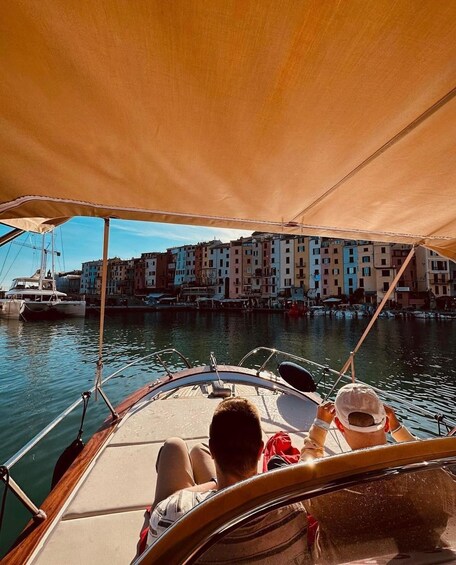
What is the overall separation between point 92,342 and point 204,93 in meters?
23.5

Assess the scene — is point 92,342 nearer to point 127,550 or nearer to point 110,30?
point 127,550

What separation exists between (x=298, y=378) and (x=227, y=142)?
392cm

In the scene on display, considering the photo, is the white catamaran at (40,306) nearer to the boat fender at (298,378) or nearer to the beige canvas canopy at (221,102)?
the boat fender at (298,378)

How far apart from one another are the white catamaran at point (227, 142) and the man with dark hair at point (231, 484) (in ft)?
0.15

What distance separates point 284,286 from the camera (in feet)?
193

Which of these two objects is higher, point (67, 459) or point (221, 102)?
point (221, 102)

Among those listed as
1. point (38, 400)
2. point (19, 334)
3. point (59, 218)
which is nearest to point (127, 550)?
point (59, 218)

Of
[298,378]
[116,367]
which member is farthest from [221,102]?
[116,367]

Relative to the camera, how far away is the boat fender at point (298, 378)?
14.6ft

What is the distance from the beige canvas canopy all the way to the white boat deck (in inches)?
92.8

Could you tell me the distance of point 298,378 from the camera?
4.57 m

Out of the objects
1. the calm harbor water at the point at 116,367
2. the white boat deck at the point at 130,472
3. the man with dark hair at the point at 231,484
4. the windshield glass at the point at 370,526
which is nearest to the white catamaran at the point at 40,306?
the calm harbor water at the point at 116,367

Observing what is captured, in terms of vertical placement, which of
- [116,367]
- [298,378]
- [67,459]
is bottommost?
[116,367]

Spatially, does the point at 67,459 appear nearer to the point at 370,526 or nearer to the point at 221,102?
the point at 370,526
